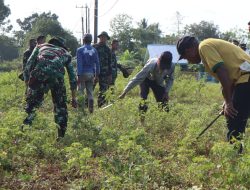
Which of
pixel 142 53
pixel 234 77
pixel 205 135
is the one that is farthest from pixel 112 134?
pixel 142 53

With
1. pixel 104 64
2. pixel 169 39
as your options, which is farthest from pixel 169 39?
pixel 104 64

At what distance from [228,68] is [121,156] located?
1396 millimetres

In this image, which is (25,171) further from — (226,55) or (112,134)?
(226,55)

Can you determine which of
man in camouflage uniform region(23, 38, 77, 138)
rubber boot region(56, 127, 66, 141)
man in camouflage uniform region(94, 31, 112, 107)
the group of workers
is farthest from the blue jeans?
rubber boot region(56, 127, 66, 141)

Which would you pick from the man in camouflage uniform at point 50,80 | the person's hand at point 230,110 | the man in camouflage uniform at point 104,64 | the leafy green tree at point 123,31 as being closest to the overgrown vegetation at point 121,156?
the man in camouflage uniform at point 50,80

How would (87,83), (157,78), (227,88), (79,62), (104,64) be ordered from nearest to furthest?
(227,88) → (157,78) → (79,62) → (87,83) → (104,64)

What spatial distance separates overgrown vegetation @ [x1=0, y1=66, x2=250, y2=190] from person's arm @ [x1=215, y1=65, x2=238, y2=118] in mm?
357

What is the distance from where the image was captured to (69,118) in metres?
6.40

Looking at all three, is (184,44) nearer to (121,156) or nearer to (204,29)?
(121,156)

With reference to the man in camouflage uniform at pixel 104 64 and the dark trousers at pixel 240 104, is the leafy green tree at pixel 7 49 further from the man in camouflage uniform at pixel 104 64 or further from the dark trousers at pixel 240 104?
the dark trousers at pixel 240 104

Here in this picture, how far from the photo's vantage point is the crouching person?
6703mm

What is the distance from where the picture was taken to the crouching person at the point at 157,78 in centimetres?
670

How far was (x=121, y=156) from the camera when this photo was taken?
14.9 ft

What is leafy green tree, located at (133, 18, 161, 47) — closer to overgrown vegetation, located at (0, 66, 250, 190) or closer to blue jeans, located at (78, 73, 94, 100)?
blue jeans, located at (78, 73, 94, 100)
